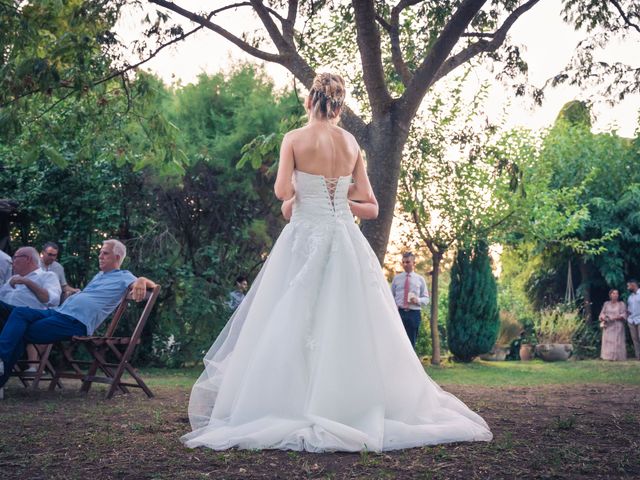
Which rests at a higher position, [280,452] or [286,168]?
[286,168]

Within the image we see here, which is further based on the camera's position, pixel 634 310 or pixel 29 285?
pixel 634 310

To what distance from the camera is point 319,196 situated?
574 cm

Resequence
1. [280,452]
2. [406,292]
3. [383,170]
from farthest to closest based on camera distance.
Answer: [406,292] < [383,170] < [280,452]

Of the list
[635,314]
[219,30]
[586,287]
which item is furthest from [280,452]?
[586,287]

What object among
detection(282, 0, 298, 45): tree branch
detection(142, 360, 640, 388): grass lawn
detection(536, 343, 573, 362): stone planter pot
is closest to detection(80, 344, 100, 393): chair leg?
detection(142, 360, 640, 388): grass lawn

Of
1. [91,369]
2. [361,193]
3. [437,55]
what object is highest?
[437,55]

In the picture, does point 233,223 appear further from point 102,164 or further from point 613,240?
point 613,240

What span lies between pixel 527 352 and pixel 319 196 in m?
19.1

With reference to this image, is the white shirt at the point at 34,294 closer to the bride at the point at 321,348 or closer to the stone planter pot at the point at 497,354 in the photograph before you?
the bride at the point at 321,348

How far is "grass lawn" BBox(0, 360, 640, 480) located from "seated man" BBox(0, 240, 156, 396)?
613 millimetres

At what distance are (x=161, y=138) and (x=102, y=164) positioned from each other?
4.76 m

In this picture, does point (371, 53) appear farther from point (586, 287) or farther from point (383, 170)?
point (586, 287)

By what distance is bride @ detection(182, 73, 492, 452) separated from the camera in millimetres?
5062

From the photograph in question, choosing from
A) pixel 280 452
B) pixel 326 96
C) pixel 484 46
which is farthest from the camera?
pixel 484 46
